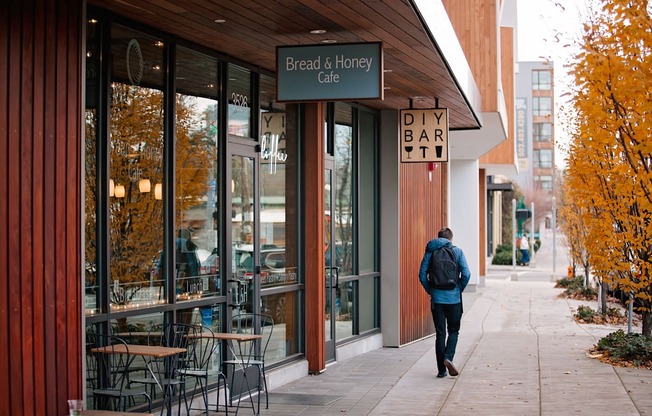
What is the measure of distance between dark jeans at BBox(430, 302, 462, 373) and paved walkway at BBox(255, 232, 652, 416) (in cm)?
29

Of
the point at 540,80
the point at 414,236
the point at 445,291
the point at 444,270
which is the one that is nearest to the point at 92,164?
the point at 444,270

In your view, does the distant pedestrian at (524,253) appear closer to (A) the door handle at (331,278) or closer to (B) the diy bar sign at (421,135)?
(B) the diy bar sign at (421,135)

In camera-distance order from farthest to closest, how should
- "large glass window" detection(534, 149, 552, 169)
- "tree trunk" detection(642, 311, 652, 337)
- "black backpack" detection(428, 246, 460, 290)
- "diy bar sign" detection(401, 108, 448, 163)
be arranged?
"large glass window" detection(534, 149, 552, 169)
"diy bar sign" detection(401, 108, 448, 163)
"tree trunk" detection(642, 311, 652, 337)
"black backpack" detection(428, 246, 460, 290)

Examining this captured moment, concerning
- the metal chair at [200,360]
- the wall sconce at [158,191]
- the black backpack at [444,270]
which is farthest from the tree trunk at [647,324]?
the wall sconce at [158,191]

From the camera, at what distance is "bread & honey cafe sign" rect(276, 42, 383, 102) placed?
312 inches

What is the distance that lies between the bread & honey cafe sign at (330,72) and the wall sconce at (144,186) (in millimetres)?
1472

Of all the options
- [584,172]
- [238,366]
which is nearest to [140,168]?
[238,366]

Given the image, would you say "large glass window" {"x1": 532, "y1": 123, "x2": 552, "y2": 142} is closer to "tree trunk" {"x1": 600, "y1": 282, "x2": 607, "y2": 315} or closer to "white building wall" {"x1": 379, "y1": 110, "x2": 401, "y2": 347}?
"tree trunk" {"x1": 600, "y1": 282, "x2": 607, "y2": 315}

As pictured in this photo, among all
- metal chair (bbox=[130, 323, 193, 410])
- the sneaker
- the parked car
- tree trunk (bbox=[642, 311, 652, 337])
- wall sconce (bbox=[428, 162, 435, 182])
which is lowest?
the sneaker

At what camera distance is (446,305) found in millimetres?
11234

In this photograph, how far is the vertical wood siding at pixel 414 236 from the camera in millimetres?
14992

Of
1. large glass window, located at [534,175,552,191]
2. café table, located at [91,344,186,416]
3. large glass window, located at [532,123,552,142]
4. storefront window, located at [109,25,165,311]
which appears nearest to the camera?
café table, located at [91,344,186,416]

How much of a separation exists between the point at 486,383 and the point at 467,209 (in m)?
18.4

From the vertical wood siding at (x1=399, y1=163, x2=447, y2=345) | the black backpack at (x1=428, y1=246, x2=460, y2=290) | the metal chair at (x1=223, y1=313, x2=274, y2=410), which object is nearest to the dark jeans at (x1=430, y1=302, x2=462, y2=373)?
the black backpack at (x1=428, y1=246, x2=460, y2=290)
